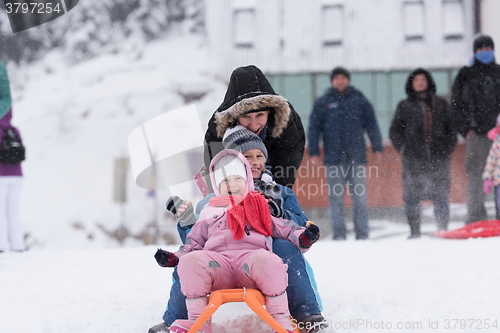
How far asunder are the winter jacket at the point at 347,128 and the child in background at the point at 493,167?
84 cm

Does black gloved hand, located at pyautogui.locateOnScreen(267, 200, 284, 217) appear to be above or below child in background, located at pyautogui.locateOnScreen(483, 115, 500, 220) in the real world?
above

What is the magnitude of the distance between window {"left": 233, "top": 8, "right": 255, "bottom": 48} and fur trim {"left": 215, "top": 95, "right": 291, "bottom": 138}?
7.54m

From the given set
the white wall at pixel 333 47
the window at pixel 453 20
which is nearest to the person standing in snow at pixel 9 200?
the white wall at pixel 333 47

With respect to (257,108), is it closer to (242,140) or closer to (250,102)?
(250,102)

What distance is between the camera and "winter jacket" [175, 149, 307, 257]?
141 cm

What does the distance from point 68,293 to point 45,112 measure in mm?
13676

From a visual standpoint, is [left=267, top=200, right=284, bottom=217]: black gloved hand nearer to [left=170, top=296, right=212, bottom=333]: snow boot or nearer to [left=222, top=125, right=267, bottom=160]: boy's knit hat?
[left=222, top=125, right=267, bottom=160]: boy's knit hat

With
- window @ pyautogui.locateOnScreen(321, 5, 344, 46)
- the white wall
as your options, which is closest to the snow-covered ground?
the white wall

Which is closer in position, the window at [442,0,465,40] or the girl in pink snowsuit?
the girl in pink snowsuit

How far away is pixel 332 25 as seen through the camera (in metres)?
9.44

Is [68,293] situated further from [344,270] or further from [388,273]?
[388,273]

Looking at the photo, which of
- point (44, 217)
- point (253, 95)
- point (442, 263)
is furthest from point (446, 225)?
point (44, 217)

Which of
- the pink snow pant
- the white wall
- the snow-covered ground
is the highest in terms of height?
the white wall

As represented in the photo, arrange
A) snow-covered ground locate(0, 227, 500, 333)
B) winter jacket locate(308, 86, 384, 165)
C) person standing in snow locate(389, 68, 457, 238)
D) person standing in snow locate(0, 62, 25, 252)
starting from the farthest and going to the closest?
winter jacket locate(308, 86, 384, 165) → person standing in snow locate(389, 68, 457, 238) → person standing in snow locate(0, 62, 25, 252) → snow-covered ground locate(0, 227, 500, 333)
